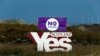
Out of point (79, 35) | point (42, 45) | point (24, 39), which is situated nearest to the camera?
point (42, 45)

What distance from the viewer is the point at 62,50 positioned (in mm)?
21438

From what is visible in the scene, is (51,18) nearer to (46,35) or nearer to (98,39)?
(46,35)

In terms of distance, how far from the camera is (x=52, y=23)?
879 inches

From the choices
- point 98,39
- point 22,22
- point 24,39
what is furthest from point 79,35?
point 22,22

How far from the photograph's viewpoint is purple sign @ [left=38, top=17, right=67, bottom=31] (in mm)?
22047

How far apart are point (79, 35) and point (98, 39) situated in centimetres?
408

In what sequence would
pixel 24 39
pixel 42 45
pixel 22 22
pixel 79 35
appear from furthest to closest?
1. pixel 22 22
2. pixel 79 35
3. pixel 24 39
4. pixel 42 45

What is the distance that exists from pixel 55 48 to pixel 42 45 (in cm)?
79

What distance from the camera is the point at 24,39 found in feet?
137

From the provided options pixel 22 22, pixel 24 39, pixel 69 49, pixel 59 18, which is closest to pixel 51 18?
pixel 59 18

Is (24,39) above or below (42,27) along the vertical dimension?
below

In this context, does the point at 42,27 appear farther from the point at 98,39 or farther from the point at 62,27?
the point at 98,39

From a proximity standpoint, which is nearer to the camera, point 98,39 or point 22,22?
point 98,39

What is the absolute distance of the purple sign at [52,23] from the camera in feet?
72.3
